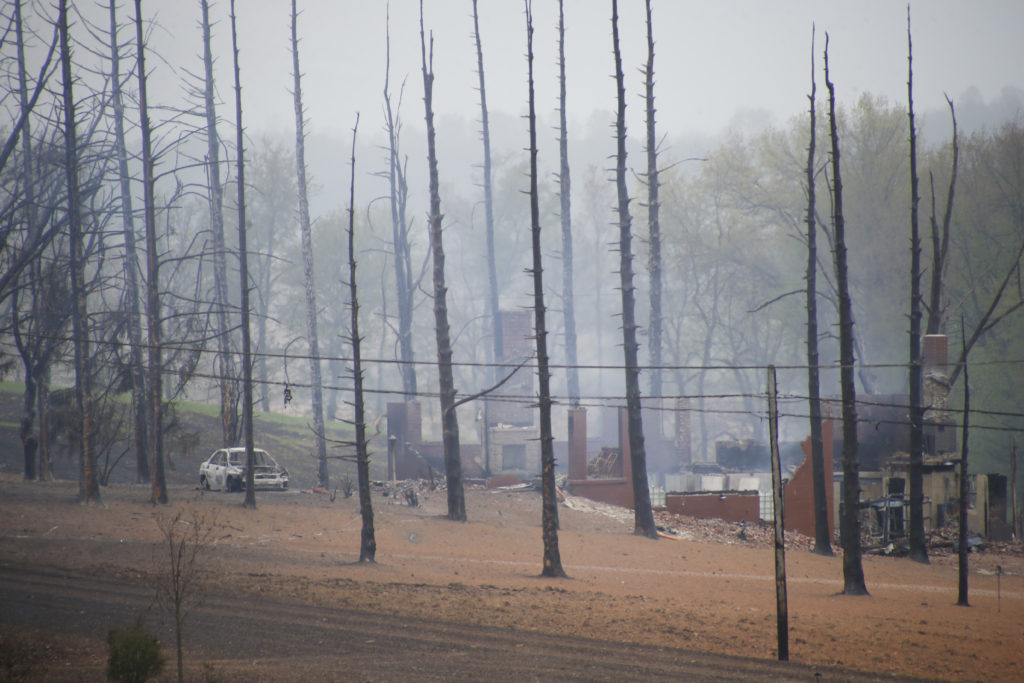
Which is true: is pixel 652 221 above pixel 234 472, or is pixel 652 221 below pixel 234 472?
above

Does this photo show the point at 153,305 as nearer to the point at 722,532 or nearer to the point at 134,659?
the point at 134,659

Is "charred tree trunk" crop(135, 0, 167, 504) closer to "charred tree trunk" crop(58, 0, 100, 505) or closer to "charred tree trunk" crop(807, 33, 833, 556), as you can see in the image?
"charred tree trunk" crop(58, 0, 100, 505)

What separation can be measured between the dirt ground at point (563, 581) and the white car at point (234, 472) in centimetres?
170

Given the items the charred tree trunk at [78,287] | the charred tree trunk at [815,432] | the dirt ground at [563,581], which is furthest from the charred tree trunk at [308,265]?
the charred tree trunk at [815,432]

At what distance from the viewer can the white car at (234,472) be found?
3050cm

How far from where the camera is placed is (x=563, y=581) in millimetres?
19688

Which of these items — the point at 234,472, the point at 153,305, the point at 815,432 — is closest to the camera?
the point at 153,305

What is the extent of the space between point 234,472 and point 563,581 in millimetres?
15422

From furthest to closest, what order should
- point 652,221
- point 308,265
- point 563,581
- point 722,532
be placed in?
point 308,265
point 652,221
point 722,532
point 563,581

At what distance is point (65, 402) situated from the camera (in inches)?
1260

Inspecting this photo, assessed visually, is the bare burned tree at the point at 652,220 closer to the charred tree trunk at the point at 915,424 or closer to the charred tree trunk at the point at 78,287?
the charred tree trunk at the point at 915,424

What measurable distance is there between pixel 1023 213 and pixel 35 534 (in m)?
41.6

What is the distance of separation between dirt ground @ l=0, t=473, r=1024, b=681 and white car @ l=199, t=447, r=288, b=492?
1.70m

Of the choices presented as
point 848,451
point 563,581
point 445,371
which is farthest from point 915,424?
point 445,371
